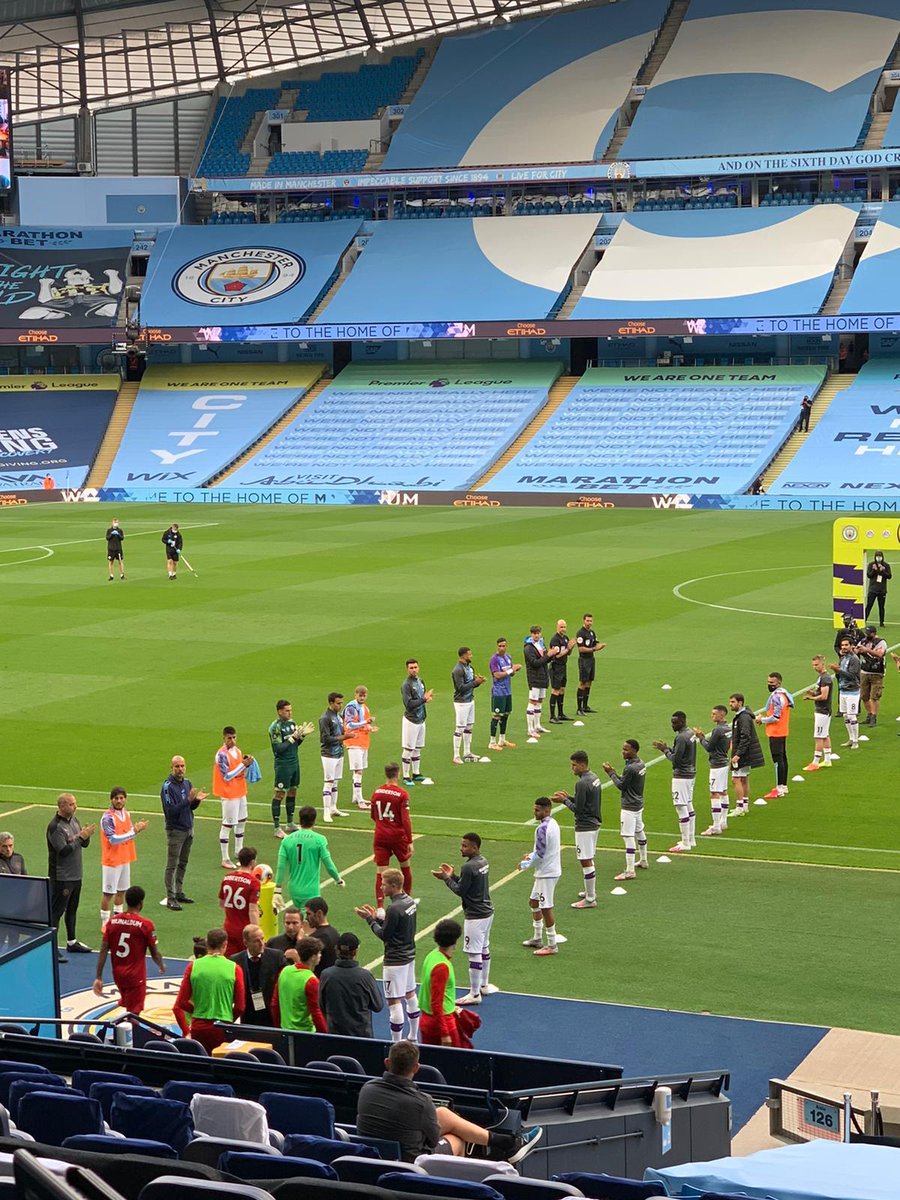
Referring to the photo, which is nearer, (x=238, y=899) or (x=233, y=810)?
(x=238, y=899)

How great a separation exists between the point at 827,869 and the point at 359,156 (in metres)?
78.9

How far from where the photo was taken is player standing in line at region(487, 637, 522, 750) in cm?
2584

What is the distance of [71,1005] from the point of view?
599 inches

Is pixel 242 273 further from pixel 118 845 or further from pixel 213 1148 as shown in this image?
pixel 213 1148

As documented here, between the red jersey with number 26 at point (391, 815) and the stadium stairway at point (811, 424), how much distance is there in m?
51.7

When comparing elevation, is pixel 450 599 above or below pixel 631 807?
above

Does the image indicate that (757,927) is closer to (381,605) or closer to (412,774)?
(412,774)

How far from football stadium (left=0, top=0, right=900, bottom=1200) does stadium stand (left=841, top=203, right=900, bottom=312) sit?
23cm

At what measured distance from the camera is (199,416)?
83.8 metres

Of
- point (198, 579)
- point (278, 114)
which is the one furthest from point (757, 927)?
point (278, 114)

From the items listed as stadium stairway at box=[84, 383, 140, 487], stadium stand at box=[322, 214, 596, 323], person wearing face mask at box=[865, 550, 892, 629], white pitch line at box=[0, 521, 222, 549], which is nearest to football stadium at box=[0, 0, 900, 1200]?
stadium stand at box=[322, 214, 596, 323]

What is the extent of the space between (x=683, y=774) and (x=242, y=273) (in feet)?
238

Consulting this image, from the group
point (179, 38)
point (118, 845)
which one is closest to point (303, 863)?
point (118, 845)

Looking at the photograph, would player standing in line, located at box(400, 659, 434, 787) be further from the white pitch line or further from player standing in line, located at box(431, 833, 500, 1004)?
the white pitch line
